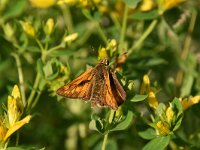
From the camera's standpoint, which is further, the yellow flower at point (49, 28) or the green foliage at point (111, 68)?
the yellow flower at point (49, 28)

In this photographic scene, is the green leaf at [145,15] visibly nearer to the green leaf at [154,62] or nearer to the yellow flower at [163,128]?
the green leaf at [154,62]

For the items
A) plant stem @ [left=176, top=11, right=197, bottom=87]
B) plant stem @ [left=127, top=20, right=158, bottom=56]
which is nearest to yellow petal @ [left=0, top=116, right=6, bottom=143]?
plant stem @ [left=127, top=20, right=158, bottom=56]

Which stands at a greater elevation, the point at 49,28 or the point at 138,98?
the point at 49,28

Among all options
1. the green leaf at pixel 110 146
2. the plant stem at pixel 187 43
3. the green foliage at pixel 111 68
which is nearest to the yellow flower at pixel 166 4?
the green foliage at pixel 111 68

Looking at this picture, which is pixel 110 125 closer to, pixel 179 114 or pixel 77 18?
pixel 179 114

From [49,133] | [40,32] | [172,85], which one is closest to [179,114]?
[172,85]

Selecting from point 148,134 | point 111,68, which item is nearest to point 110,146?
point 148,134

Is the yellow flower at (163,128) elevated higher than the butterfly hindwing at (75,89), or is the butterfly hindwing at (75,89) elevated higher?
the butterfly hindwing at (75,89)

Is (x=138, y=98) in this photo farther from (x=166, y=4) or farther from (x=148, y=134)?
(x=166, y=4)
